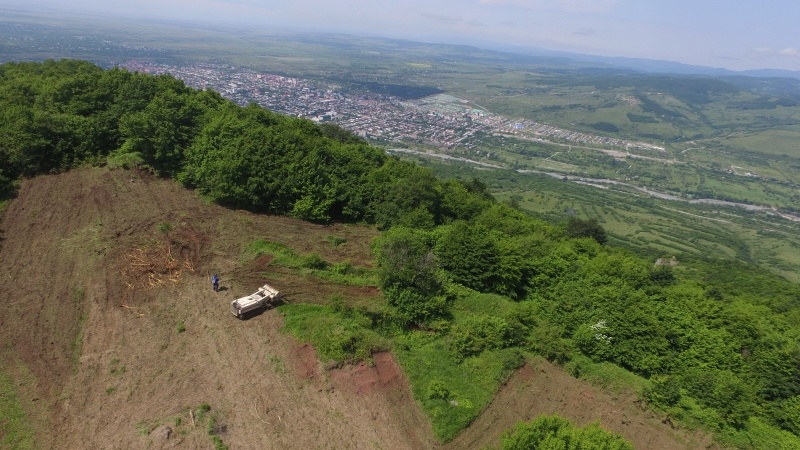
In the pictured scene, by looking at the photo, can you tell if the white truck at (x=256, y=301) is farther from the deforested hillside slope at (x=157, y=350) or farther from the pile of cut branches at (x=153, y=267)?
the pile of cut branches at (x=153, y=267)

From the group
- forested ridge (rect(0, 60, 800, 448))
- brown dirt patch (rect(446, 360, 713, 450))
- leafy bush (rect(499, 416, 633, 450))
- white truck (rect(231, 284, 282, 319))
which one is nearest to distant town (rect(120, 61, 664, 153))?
forested ridge (rect(0, 60, 800, 448))

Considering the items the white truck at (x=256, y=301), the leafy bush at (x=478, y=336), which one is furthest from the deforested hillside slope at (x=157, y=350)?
the leafy bush at (x=478, y=336)

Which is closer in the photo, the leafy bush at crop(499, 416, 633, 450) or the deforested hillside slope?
the leafy bush at crop(499, 416, 633, 450)

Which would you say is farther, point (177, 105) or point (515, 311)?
point (177, 105)

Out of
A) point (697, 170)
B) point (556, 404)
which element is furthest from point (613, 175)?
point (556, 404)

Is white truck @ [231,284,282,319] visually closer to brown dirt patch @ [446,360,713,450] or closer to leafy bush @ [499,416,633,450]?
Result: brown dirt patch @ [446,360,713,450]

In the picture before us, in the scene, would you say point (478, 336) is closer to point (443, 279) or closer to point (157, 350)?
point (443, 279)

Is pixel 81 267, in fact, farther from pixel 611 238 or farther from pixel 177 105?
pixel 611 238
